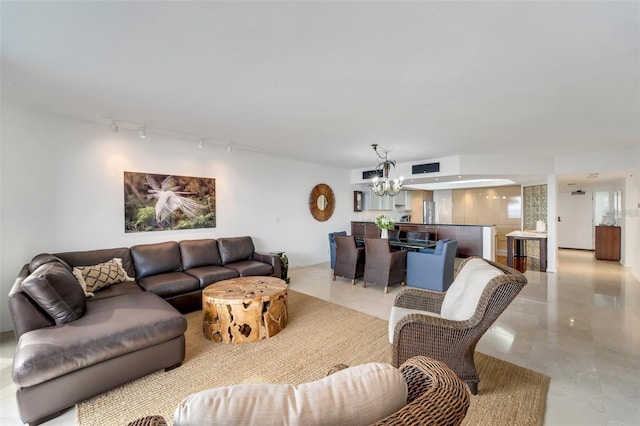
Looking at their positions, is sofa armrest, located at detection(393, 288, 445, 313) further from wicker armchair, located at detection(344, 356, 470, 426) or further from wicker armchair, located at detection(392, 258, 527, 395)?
wicker armchair, located at detection(344, 356, 470, 426)

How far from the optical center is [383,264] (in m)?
4.50

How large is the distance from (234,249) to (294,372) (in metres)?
2.72

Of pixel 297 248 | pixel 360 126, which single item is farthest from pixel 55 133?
pixel 297 248

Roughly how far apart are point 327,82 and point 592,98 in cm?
266

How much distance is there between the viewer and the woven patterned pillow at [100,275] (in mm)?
2996

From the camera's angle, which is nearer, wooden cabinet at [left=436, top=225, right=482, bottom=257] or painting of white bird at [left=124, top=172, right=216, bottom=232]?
painting of white bird at [left=124, top=172, right=216, bottom=232]

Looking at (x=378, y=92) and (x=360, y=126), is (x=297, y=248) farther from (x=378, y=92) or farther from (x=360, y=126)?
(x=378, y=92)

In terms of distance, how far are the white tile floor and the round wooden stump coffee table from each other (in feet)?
3.79

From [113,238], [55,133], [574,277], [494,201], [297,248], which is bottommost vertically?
[574,277]

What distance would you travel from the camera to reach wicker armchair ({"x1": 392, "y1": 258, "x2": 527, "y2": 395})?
71.3 inches

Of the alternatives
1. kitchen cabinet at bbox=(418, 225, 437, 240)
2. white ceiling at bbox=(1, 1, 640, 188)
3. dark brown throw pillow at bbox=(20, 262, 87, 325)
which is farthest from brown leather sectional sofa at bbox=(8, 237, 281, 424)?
kitchen cabinet at bbox=(418, 225, 437, 240)

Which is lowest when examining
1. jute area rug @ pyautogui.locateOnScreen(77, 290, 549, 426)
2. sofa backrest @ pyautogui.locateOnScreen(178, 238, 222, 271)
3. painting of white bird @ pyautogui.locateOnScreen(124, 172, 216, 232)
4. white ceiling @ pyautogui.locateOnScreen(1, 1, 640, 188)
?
jute area rug @ pyautogui.locateOnScreen(77, 290, 549, 426)

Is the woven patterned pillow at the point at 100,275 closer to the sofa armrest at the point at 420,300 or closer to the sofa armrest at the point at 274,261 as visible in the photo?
the sofa armrest at the point at 274,261

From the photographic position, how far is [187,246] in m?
4.21
